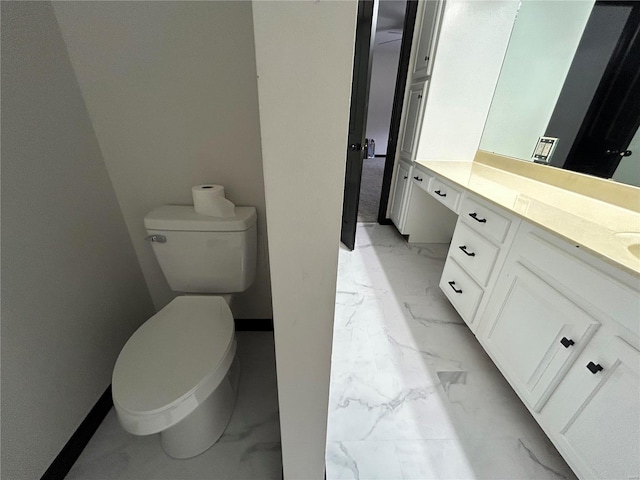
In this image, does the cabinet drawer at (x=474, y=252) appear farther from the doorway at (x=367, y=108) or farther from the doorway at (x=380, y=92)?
the doorway at (x=380, y=92)

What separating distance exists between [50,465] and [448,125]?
2.87 m

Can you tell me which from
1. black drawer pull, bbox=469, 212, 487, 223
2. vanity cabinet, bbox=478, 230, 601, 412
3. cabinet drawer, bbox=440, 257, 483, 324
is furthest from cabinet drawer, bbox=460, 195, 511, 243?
cabinet drawer, bbox=440, 257, 483, 324

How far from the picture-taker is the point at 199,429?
97 cm

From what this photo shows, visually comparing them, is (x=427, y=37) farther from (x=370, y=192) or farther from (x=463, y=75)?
(x=370, y=192)

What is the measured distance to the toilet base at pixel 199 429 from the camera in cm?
95

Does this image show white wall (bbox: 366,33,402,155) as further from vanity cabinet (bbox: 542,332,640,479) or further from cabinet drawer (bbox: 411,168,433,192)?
vanity cabinet (bbox: 542,332,640,479)

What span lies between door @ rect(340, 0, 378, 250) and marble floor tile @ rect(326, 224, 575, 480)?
2.18 feet

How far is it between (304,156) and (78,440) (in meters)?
1.38

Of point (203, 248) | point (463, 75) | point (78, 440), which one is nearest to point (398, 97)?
point (463, 75)

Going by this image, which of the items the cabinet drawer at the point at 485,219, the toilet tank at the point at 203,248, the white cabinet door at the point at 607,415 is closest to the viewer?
the white cabinet door at the point at 607,415

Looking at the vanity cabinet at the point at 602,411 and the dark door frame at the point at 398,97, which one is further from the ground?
the dark door frame at the point at 398,97

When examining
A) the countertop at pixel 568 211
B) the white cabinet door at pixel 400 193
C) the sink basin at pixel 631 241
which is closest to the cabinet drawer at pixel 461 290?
the countertop at pixel 568 211

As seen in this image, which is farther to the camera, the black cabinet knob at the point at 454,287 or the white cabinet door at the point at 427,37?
the white cabinet door at the point at 427,37

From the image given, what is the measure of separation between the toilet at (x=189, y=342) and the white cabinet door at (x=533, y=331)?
1152 millimetres
